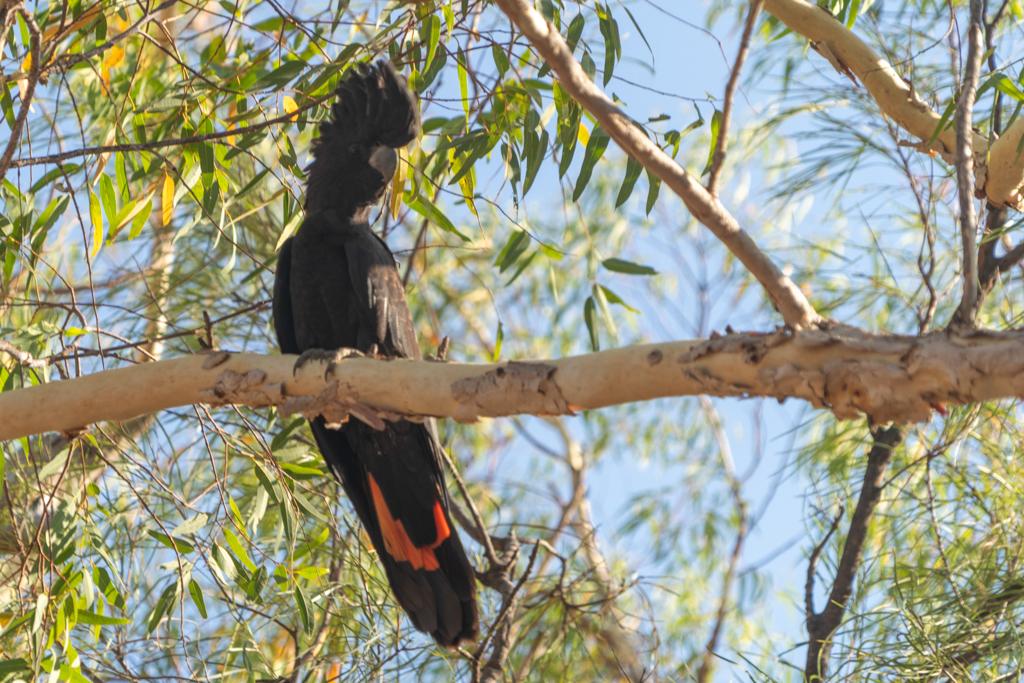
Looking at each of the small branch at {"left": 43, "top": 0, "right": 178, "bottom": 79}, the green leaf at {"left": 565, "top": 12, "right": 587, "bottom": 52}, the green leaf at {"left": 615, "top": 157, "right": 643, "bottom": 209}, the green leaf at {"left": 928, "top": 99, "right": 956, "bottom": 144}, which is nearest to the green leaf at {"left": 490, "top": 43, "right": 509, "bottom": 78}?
the green leaf at {"left": 565, "top": 12, "right": 587, "bottom": 52}

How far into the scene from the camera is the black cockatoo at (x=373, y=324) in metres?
2.00

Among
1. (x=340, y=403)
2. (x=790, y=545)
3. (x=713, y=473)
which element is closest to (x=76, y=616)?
(x=340, y=403)

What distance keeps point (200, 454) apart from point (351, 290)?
1.42 metres

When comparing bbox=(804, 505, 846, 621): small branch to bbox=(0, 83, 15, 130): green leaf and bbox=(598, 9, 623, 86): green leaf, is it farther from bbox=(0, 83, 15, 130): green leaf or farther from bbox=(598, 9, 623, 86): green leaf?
bbox=(0, 83, 15, 130): green leaf

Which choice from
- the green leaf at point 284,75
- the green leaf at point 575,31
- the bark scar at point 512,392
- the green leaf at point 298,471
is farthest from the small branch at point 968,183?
the green leaf at point 298,471

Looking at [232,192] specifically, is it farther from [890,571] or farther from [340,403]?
[890,571]

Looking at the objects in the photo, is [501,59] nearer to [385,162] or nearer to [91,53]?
[385,162]

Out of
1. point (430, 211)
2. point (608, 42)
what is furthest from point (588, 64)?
point (430, 211)

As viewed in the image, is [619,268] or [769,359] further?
[619,268]

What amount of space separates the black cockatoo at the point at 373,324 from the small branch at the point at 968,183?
1.29 m

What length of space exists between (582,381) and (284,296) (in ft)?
4.47

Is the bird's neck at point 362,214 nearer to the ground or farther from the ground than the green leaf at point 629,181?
farther from the ground

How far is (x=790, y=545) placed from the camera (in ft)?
7.93

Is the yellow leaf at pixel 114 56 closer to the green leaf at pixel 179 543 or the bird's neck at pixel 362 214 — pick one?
the bird's neck at pixel 362 214
